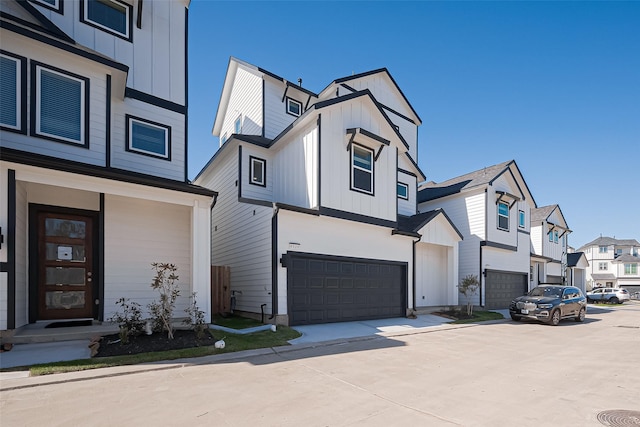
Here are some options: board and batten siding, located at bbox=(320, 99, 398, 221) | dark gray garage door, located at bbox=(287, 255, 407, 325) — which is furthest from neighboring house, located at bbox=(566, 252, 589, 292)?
board and batten siding, located at bbox=(320, 99, 398, 221)

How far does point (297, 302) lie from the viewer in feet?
37.3

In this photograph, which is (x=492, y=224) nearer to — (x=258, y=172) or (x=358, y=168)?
(x=358, y=168)

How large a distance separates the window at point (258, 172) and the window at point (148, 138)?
4.02 m

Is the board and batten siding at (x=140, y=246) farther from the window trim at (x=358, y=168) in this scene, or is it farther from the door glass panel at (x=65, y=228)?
the window trim at (x=358, y=168)

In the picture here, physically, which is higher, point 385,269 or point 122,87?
point 122,87

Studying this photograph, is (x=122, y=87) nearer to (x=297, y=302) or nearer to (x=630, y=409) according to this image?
(x=297, y=302)

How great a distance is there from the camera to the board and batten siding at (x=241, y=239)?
37.9 ft

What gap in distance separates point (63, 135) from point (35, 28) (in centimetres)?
245

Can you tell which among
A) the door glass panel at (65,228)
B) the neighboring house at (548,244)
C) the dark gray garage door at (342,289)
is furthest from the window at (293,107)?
the neighboring house at (548,244)

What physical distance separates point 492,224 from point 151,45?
18.2 meters

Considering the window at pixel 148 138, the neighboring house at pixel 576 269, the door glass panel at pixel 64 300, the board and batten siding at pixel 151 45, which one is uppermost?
the board and batten siding at pixel 151 45

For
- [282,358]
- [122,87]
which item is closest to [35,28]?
[122,87]

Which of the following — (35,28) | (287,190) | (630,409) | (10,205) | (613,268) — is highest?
(35,28)

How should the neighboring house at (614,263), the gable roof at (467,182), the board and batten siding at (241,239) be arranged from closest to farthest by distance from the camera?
the board and batten siding at (241,239), the gable roof at (467,182), the neighboring house at (614,263)
